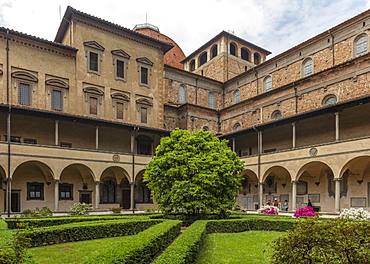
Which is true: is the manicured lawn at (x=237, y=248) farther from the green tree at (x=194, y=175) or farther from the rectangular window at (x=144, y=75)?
the rectangular window at (x=144, y=75)

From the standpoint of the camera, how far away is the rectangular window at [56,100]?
99.9 ft

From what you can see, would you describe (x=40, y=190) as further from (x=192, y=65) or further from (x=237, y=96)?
(x=192, y=65)

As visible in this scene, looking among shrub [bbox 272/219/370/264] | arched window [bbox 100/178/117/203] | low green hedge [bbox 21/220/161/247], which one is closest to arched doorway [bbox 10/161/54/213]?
arched window [bbox 100/178/117/203]

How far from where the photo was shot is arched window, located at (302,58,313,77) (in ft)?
113

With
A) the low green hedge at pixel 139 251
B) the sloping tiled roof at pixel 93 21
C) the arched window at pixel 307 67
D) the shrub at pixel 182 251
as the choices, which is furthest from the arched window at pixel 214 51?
the shrub at pixel 182 251

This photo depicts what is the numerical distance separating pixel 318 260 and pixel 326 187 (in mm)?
23523

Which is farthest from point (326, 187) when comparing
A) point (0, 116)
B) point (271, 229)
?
point (0, 116)

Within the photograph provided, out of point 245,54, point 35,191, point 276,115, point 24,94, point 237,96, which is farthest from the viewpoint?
point 245,54

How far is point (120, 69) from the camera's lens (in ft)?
113

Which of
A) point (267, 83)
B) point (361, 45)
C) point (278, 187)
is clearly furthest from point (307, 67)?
point (278, 187)

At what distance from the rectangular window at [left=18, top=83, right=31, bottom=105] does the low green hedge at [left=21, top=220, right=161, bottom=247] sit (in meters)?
16.9

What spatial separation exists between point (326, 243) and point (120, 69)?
3032 centimetres

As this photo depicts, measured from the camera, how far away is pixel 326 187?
92.7ft

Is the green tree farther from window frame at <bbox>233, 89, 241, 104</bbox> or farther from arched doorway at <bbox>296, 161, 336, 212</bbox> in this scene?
window frame at <bbox>233, 89, 241, 104</bbox>
